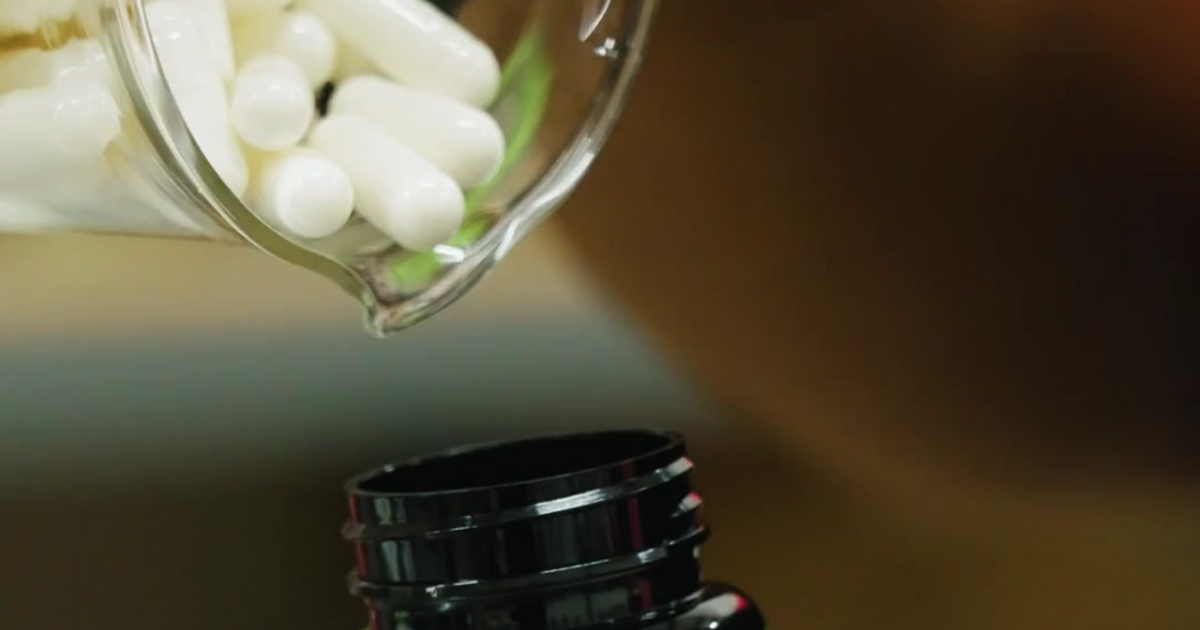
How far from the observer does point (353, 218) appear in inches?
16.7

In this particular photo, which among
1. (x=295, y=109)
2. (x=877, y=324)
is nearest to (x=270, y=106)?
(x=295, y=109)

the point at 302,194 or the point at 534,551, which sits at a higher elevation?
the point at 302,194

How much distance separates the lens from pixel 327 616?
0.58m

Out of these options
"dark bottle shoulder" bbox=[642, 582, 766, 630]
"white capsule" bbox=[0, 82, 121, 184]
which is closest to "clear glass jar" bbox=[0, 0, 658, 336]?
"white capsule" bbox=[0, 82, 121, 184]

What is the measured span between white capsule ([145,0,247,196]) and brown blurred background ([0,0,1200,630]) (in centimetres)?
20

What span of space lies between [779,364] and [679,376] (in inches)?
2.5

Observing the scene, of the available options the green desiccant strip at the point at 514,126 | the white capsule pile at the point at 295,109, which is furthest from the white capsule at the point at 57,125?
the green desiccant strip at the point at 514,126

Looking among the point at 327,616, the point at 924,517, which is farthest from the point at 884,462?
the point at 327,616

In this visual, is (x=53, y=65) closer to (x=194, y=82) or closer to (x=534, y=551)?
(x=194, y=82)

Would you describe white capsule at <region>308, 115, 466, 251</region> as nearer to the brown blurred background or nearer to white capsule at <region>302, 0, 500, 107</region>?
white capsule at <region>302, 0, 500, 107</region>

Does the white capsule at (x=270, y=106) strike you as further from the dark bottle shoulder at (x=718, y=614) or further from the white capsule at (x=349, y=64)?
the dark bottle shoulder at (x=718, y=614)

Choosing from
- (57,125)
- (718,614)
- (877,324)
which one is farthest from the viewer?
(877,324)

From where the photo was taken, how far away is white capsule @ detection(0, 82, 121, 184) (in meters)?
0.36

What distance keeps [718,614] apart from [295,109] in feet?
0.73
